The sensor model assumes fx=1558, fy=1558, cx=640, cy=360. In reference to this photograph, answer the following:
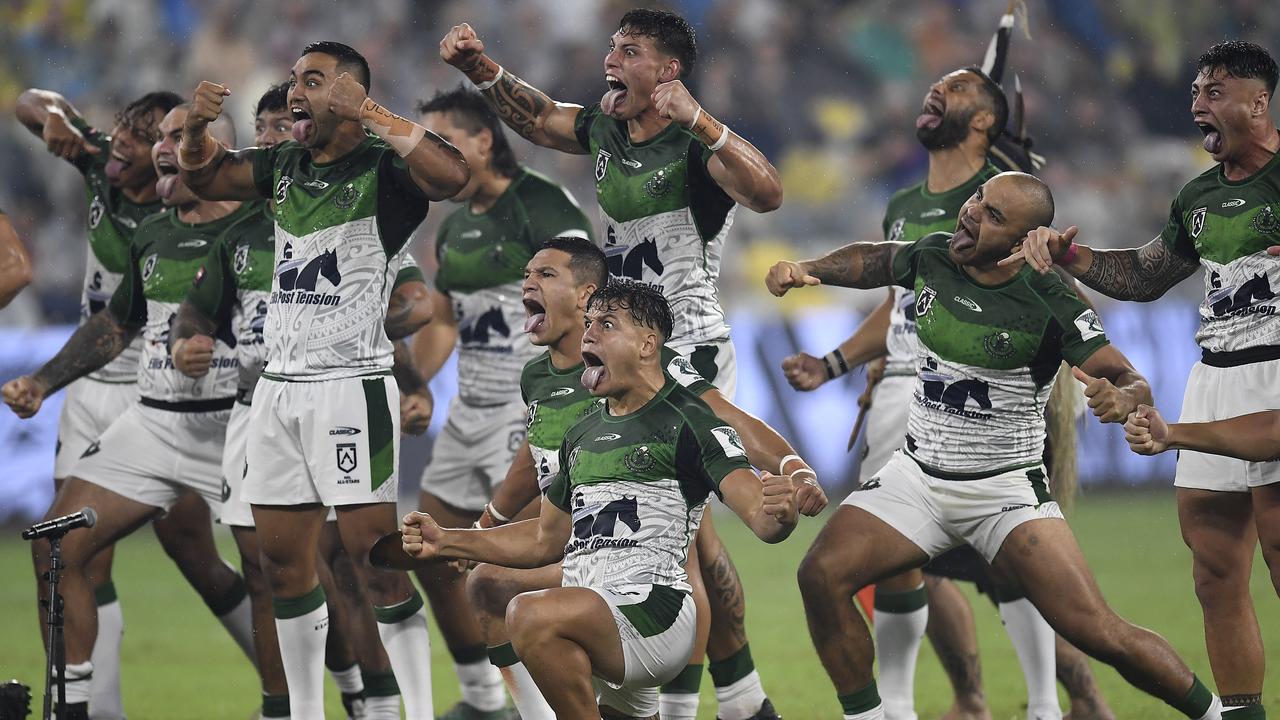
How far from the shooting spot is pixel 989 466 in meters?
5.28

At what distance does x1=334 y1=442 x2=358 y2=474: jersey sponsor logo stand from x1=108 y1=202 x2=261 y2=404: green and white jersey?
1208mm

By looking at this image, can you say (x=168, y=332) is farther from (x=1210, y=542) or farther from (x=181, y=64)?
(x=181, y=64)

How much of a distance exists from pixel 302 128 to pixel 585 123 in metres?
1.09

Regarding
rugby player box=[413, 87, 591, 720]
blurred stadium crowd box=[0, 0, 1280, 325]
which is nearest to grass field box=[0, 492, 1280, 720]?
rugby player box=[413, 87, 591, 720]

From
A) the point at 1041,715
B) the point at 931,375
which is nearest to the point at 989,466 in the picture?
the point at 931,375

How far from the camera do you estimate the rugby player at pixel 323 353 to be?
17.6ft

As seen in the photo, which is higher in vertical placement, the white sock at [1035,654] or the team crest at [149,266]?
the team crest at [149,266]

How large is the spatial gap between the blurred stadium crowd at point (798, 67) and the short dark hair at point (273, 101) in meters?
8.75

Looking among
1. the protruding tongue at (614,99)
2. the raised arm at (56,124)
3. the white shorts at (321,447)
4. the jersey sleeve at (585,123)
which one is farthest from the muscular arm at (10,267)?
the protruding tongue at (614,99)

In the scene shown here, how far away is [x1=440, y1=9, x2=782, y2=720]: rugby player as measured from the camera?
18.4ft

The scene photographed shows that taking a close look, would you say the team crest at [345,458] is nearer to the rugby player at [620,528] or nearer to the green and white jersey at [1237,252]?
the rugby player at [620,528]

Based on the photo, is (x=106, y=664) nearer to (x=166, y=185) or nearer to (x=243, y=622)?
(x=243, y=622)

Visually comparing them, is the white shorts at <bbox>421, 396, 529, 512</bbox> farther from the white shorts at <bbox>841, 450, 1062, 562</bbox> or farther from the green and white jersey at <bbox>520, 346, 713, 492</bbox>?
the white shorts at <bbox>841, 450, 1062, 562</bbox>

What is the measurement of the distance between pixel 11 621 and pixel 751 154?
20.6 ft
